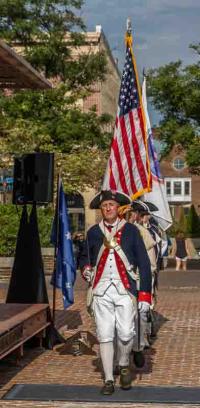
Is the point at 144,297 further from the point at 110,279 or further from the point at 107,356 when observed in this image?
the point at 107,356

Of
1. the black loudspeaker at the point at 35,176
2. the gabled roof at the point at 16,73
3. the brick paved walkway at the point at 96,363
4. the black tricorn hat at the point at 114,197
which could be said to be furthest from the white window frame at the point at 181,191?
the black tricorn hat at the point at 114,197

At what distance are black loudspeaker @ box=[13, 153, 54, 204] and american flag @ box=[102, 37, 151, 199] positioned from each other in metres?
1.16

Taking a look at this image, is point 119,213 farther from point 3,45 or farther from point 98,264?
point 3,45

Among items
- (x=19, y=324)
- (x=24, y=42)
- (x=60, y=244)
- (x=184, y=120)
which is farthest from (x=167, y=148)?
(x=19, y=324)

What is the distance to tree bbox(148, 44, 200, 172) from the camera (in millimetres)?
33375

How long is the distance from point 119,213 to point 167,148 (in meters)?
24.6

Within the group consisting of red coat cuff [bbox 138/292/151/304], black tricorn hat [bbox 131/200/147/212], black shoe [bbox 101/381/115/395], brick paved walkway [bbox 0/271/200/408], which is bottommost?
brick paved walkway [bbox 0/271/200/408]

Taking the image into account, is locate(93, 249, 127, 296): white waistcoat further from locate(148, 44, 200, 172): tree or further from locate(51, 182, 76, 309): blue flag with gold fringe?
locate(148, 44, 200, 172): tree

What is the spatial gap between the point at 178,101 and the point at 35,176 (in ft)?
73.2

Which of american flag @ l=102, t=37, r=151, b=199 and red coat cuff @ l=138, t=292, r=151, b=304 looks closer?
red coat cuff @ l=138, t=292, r=151, b=304

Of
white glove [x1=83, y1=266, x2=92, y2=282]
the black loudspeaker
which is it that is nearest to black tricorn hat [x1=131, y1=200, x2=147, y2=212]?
the black loudspeaker

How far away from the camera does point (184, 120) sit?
34.7 meters

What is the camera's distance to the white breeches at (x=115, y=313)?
898 cm

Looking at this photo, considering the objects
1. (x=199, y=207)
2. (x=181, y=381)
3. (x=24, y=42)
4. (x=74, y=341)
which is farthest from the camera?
(x=199, y=207)
